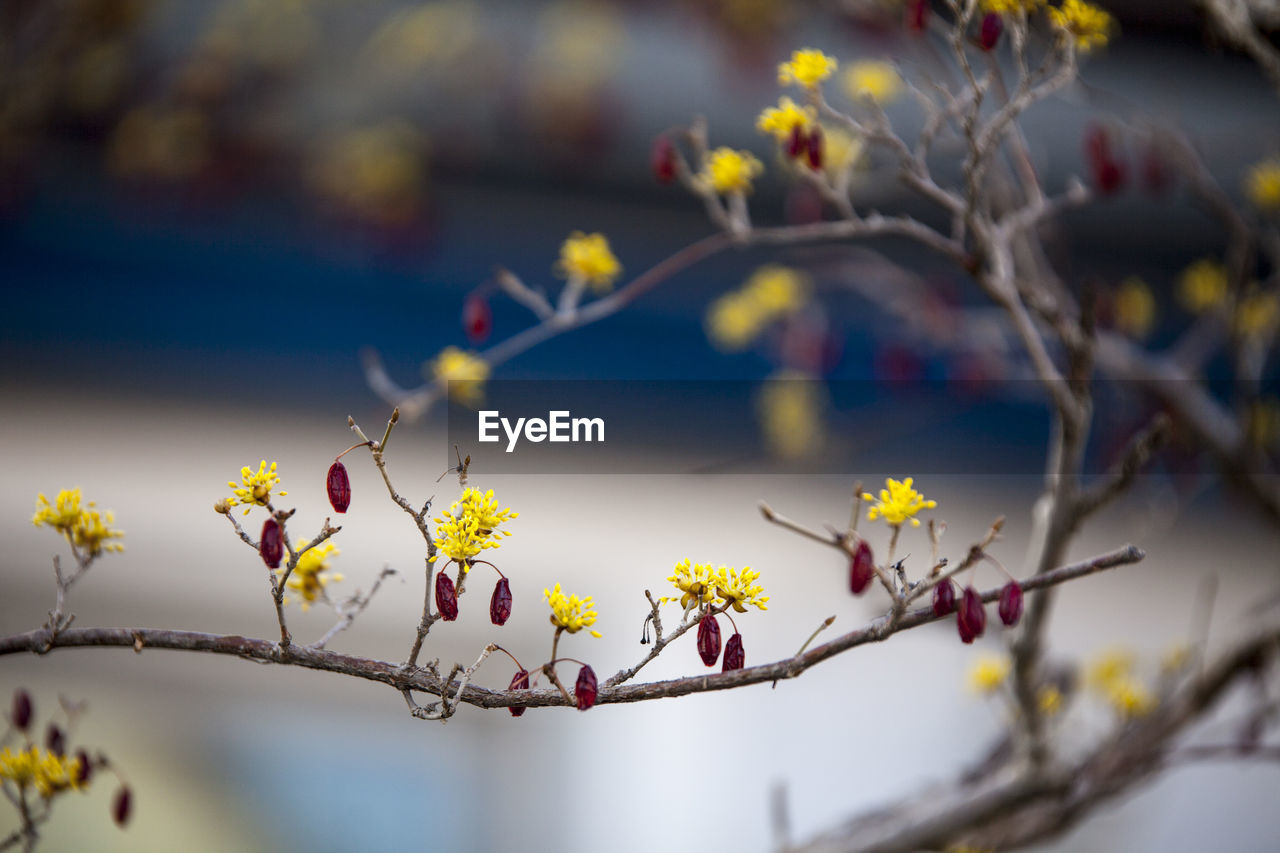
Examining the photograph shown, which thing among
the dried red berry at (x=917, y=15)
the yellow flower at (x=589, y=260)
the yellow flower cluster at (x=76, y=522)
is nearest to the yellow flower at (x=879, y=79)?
Result: the dried red berry at (x=917, y=15)

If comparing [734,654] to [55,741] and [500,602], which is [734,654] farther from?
[55,741]

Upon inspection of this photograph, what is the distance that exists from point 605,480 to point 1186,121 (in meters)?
1.32

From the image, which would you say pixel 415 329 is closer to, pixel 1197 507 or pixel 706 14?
pixel 706 14

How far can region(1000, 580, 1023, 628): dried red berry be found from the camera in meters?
0.38

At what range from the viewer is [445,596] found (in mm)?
375

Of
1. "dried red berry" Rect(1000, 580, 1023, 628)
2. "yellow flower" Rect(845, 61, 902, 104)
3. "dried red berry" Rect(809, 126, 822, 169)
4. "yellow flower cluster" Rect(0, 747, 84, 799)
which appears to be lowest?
"yellow flower cluster" Rect(0, 747, 84, 799)

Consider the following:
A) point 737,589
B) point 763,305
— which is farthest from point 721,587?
point 763,305

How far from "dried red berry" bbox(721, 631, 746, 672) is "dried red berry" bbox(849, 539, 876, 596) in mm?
58

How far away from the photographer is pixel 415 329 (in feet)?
5.15

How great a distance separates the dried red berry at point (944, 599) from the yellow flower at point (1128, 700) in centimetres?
42

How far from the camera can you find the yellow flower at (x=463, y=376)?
618 millimetres

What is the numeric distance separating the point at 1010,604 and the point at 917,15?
1.18 ft

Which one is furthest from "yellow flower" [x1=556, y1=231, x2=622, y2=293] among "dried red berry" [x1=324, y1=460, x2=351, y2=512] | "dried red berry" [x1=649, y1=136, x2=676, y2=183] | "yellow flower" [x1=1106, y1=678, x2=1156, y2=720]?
"yellow flower" [x1=1106, y1=678, x2=1156, y2=720]

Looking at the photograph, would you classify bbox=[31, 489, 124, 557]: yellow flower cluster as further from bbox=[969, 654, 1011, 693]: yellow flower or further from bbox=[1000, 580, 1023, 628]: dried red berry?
bbox=[969, 654, 1011, 693]: yellow flower
